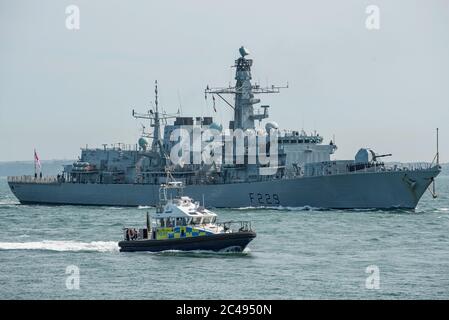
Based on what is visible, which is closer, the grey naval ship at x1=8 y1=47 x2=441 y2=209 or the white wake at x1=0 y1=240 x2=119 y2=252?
the white wake at x1=0 y1=240 x2=119 y2=252

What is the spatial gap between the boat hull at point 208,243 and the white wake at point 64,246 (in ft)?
11.2

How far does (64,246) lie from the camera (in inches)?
1905

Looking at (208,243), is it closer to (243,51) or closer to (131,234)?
(131,234)

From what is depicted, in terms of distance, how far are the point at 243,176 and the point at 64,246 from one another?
3433 cm

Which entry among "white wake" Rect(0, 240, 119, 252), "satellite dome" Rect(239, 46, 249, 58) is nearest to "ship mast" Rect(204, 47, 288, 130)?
"satellite dome" Rect(239, 46, 249, 58)

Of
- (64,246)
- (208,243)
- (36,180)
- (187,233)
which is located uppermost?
(36,180)

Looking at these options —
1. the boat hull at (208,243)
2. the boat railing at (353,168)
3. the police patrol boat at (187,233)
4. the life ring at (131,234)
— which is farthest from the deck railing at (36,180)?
the boat hull at (208,243)

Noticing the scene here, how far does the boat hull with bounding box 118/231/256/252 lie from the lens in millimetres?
43094

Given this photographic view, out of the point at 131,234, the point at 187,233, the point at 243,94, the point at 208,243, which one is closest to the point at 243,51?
the point at 243,94

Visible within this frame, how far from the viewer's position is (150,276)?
125 ft

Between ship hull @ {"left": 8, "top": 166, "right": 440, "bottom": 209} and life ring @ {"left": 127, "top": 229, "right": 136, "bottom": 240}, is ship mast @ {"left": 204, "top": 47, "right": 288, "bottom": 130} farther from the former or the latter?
life ring @ {"left": 127, "top": 229, "right": 136, "bottom": 240}

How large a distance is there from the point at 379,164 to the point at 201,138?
1898 centimetres

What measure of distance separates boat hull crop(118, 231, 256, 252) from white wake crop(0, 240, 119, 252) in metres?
3.42

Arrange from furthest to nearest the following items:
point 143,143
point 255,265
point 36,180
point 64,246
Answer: point 36,180 → point 143,143 → point 64,246 → point 255,265
